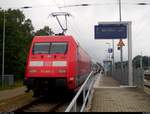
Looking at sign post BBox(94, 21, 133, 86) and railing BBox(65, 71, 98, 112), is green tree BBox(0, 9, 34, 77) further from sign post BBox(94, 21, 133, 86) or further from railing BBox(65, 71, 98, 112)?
railing BBox(65, 71, 98, 112)

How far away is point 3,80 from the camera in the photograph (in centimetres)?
4297

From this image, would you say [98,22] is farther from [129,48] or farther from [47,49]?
[47,49]

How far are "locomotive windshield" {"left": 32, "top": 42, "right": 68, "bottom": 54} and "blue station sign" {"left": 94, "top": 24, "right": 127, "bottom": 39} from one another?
11.4 metres

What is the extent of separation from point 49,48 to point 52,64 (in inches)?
47.0

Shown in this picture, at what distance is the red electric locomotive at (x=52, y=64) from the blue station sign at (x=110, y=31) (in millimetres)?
10888

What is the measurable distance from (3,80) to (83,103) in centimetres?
3017

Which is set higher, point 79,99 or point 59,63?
point 59,63

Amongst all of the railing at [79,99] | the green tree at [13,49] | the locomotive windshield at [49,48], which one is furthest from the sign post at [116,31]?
the green tree at [13,49]

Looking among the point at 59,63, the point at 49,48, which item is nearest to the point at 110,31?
the point at 49,48

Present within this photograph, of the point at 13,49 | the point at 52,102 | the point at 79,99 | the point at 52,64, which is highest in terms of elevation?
the point at 13,49

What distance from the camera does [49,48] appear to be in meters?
20.2

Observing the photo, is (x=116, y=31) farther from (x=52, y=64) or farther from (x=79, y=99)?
(x=79, y=99)

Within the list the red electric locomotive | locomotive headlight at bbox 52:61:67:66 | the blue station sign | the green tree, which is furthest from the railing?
the green tree

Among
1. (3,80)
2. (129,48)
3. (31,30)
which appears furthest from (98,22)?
(31,30)
